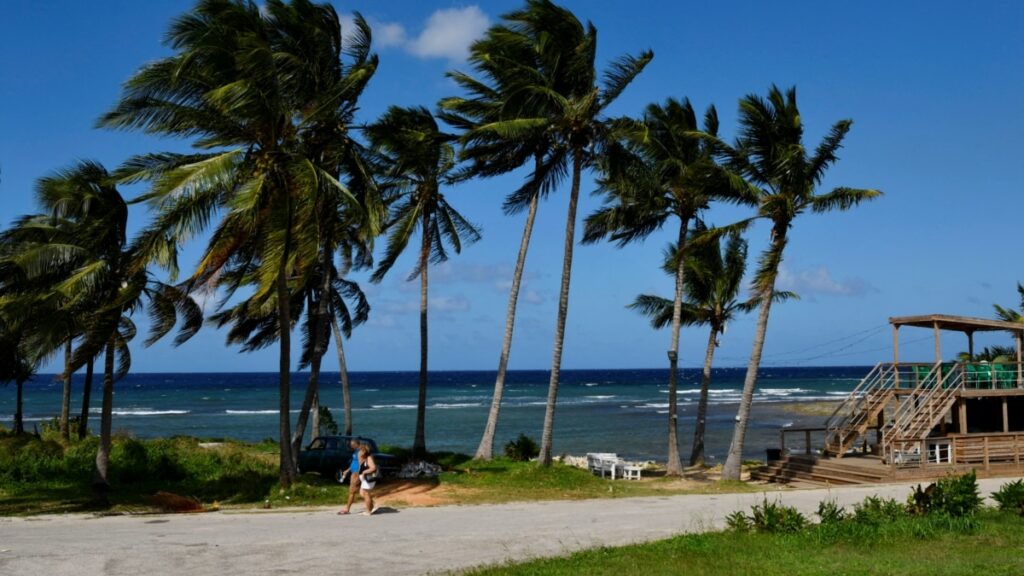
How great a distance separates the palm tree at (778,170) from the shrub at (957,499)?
935 centimetres

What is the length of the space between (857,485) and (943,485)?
9332mm

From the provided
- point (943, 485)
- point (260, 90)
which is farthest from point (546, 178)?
point (943, 485)

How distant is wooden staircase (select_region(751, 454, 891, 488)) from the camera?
24.3 meters

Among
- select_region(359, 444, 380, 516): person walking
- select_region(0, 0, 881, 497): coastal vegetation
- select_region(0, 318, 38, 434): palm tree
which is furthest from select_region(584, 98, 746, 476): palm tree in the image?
select_region(0, 318, 38, 434): palm tree

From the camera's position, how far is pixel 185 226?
710 inches

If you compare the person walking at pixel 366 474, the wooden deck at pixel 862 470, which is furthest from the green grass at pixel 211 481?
the wooden deck at pixel 862 470

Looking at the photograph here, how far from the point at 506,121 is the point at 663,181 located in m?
6.32

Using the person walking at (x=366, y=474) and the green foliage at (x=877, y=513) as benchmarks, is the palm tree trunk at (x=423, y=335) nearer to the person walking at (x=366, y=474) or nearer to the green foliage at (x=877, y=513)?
the person walking at (x=366, y=474)

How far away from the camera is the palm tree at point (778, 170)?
24.2m

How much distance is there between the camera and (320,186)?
19.2 metres

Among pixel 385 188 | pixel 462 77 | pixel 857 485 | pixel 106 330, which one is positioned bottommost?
pixel 857 485

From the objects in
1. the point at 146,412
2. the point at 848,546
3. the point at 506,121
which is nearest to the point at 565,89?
the point at 506,121

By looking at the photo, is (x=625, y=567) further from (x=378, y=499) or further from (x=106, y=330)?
(x=106, y=330)

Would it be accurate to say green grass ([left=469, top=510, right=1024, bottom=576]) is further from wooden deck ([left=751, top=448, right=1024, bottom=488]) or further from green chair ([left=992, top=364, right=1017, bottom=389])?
green chair ([left=992, top=364, right=1017, bottom=389])
